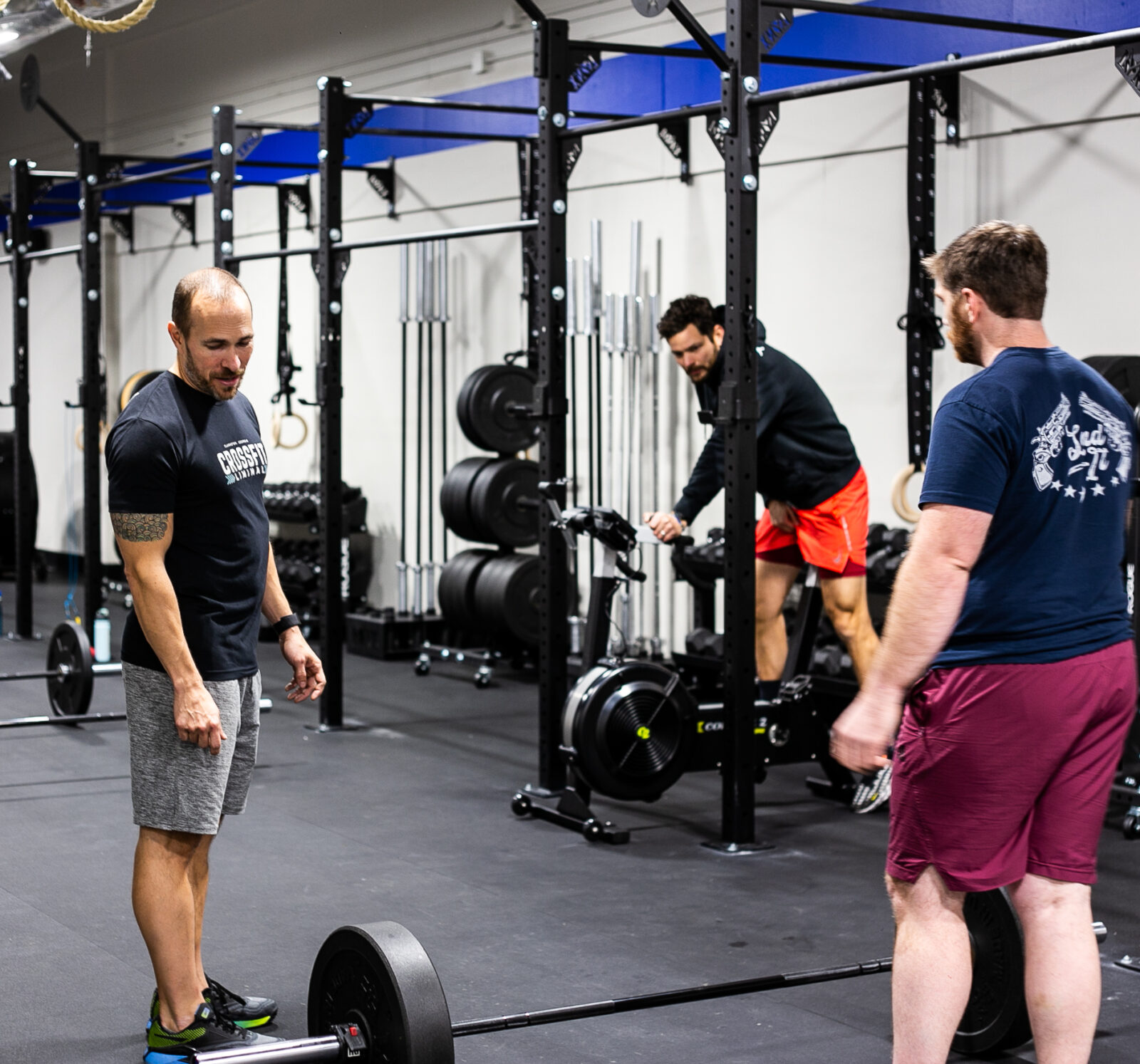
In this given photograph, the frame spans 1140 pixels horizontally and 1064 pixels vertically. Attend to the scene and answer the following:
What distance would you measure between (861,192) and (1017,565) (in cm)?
430

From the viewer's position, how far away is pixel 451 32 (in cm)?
838

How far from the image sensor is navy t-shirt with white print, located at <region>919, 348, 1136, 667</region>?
2.14m

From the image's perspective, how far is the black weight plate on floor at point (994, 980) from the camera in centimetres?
272

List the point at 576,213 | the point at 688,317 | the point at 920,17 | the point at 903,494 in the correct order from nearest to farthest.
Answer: the point at 920,17
the point at 688,317
the point at 903,494
the point at 576,213

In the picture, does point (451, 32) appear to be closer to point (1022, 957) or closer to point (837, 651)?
point (837, 651)

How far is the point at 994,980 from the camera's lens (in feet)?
9.15

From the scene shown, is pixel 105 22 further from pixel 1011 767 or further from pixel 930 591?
pixel 1011 767

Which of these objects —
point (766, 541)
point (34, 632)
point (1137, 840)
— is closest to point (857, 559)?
point (766, 541)

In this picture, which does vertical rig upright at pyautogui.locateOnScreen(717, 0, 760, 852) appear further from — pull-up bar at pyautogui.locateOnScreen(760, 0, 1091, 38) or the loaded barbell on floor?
the loaded barbell on floor

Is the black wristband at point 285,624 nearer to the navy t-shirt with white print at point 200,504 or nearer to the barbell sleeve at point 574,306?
the navy t-shirt with white print at point 200,504

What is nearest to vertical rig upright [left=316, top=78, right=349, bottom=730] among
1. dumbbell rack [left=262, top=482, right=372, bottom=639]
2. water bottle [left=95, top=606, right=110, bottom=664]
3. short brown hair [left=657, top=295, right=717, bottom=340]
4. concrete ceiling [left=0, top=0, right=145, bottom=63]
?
concrete ceiling [left=0, top=0, right=145, bottom=63]

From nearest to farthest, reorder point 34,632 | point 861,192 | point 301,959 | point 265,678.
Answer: point 301,959, point 861,192, point 265,678, point 34,632

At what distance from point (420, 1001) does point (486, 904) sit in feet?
4.84

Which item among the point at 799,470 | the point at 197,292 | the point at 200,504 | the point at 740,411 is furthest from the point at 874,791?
the point at 197,292
